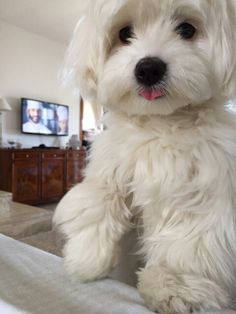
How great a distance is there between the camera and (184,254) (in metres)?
0.56

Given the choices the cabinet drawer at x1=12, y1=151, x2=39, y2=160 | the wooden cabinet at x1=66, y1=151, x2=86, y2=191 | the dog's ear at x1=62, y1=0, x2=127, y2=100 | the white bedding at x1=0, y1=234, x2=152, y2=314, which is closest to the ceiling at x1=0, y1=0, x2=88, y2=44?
the cabinet drawer at x1=12, y1=151, x2=39, y2=160

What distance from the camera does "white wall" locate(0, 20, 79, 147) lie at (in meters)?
4.56

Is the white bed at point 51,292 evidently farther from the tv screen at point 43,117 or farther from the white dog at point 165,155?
the tv screen at point 43,117

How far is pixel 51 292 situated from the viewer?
0.55m

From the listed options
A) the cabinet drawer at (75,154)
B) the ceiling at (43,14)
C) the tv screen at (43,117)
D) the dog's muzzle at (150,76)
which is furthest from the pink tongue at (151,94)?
the tv screen at (43,117)

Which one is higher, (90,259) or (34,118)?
(34,118)

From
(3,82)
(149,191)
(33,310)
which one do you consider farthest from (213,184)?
(3,82)

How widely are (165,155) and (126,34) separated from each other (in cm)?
28

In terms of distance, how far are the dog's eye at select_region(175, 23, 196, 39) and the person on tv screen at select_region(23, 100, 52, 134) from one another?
4277 mm

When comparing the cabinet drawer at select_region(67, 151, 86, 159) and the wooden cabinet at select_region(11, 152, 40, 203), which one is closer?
the wooden cabinet at select_region(11, 152, 40, 203)

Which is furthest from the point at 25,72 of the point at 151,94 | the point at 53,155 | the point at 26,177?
the point at 151,94

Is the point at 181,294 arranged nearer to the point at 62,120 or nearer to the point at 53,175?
the point at 53,175

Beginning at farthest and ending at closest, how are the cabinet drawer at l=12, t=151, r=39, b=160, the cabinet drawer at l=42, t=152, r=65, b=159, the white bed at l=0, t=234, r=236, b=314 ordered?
the cabinet drawer at l=42, t=152, r=65, b=159 → the cabinet drawer at l=12, t=151, r=39, b=160 → the white bed at l=0, t=234, r=236, b=314

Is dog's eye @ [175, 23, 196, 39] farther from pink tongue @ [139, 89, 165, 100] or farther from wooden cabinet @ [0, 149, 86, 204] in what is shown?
wooden cabinet @ [0, 149, 86, 204]
